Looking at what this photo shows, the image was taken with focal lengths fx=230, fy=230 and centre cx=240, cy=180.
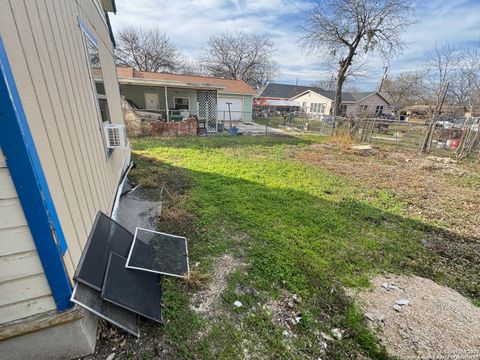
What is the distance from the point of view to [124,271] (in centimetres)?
195

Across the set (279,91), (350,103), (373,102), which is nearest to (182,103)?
(350,103)

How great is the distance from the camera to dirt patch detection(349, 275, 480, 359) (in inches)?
71.9

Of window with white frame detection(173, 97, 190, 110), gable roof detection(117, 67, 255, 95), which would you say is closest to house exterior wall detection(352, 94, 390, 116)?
gable roof detection(117, 67, 255, 95)

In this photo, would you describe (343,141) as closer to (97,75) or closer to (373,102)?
(97,75)

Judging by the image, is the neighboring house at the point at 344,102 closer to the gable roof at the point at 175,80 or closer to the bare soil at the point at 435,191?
the gable roof at the point at 175,80

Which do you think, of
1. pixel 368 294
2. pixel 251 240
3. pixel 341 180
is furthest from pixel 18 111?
pixel 341 180

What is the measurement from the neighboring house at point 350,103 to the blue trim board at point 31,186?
33.8 meters

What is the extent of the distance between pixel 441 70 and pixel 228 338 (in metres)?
13.1

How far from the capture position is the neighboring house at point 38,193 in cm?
114

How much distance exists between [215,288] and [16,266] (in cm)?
155

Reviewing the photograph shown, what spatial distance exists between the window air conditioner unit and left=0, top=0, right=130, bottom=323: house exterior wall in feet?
2.61

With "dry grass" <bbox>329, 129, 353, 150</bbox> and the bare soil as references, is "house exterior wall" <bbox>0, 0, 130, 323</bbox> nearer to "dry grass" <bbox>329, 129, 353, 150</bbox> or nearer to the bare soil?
the bare soil

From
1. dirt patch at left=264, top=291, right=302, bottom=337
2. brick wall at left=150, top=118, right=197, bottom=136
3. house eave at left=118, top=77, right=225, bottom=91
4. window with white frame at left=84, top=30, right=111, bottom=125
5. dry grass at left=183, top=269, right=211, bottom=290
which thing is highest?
house eave at left=118, top=77, right=225, bottom=91

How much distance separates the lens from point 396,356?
1765 mm
